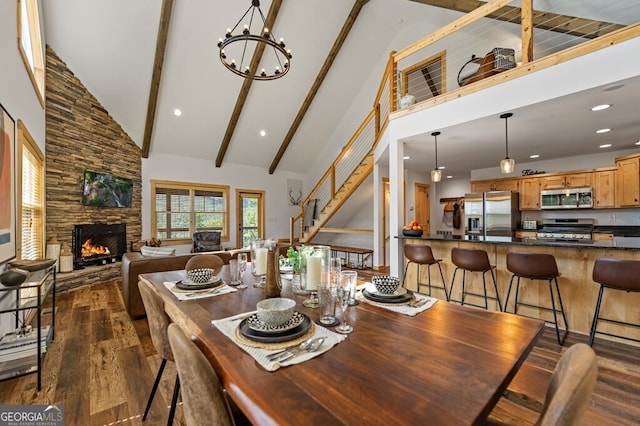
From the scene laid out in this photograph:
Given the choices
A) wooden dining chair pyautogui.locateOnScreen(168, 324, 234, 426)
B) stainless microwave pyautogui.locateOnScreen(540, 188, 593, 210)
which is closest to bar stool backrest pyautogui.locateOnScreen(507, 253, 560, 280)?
wooden dining chair pyautogui.locateOnScreen(168, 324, 234, 426)

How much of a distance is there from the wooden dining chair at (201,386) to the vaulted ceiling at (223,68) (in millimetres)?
5542

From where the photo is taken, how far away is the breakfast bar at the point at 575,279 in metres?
2.64

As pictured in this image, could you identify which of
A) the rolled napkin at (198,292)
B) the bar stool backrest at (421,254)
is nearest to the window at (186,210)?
the bar stool backrest at (421,254)

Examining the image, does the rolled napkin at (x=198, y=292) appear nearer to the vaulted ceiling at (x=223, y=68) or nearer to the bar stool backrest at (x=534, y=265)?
the bar stool backrest at (x=534, y=265)

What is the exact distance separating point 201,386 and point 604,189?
6.67 meters

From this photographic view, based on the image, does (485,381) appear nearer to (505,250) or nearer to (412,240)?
(505,250)

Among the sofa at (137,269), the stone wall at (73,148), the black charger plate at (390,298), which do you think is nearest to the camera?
the black charger plate at (390,298)

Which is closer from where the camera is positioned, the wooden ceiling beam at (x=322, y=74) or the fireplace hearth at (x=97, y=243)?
the fireplace hearth at (x=97, y=243)

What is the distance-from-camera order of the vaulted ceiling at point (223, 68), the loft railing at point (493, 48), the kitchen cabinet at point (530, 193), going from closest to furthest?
the loft railing at point (493, 48)
the vaulted ceiling at point (223, 68)
the kitchen cabinet at point (530, 193)

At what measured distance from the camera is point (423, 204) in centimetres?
782

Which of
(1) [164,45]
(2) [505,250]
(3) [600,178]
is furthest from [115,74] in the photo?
(3) [600,178]

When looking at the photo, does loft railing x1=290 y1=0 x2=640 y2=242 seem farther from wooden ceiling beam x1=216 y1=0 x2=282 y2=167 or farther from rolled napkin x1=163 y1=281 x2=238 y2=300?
rolled napkin x1=163 y1=281 x2=238 y2=300

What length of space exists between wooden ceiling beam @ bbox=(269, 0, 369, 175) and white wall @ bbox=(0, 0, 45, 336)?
512 centimetres

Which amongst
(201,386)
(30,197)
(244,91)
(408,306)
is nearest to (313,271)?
(408,306)
